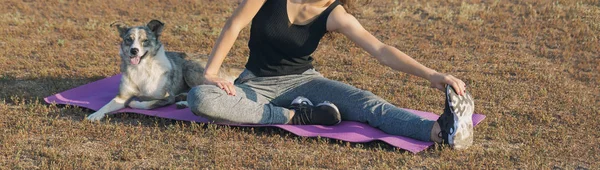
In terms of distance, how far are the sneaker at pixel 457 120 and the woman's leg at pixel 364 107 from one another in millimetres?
199

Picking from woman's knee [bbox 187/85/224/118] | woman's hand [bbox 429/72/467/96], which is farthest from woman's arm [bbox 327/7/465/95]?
woman's knee [bbox 187/85/224/118]

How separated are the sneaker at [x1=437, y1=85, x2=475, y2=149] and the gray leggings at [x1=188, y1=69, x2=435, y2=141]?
0.21 meters

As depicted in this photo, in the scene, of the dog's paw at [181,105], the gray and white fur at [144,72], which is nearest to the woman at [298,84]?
the dog's paw at [181,105]

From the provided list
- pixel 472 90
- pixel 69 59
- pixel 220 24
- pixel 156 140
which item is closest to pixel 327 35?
pixel 156 140

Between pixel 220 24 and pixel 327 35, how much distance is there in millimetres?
7414

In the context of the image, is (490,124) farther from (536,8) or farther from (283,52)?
(536,8)

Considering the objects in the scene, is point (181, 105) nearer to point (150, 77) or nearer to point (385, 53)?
point (150, 77)

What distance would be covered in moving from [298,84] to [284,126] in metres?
0.60

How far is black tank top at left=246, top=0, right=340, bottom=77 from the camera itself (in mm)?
7770

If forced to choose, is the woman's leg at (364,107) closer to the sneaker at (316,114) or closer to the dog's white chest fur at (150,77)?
the sneaker at (316,114)

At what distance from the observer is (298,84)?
→ 828 centimetres

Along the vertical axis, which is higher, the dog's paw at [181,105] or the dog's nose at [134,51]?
the dog's nose at [134,51]

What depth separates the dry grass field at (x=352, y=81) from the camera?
7297 mm

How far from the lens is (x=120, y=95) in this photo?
8789mm
